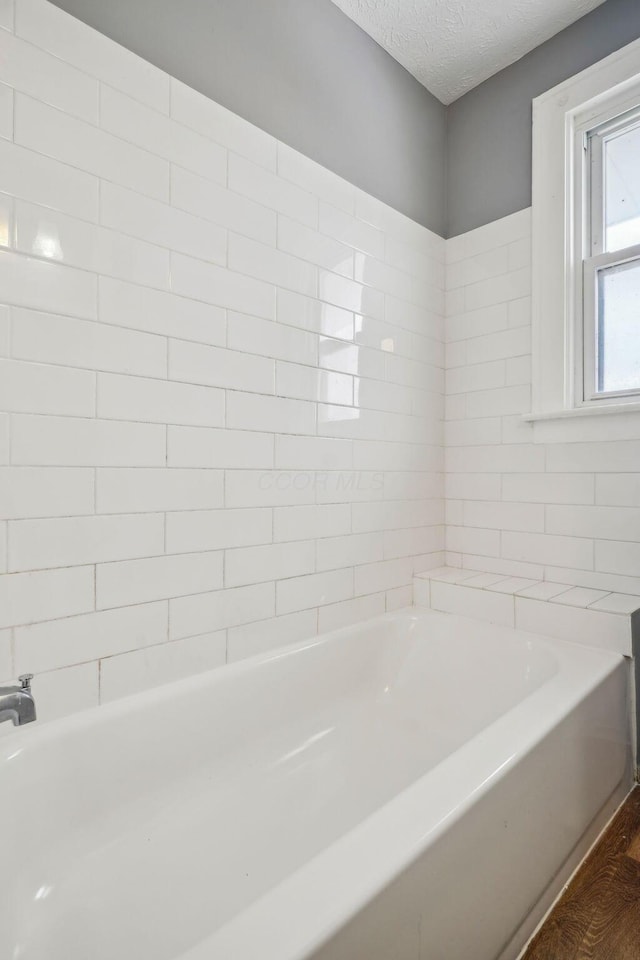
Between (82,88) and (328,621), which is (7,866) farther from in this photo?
(82,88)

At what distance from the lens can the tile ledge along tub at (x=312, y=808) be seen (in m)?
0.77

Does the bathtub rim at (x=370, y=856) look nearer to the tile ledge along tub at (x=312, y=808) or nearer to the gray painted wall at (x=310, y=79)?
the tile ledge along tub at (x=312, y=808)

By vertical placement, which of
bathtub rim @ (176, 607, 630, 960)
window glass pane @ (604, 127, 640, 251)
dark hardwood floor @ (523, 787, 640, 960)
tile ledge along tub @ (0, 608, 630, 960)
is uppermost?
window glass pane @ (604, 127, 640, 251)

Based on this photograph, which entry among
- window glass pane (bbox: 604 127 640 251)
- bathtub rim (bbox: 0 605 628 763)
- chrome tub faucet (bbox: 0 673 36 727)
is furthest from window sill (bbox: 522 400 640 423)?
chrome tub faucet (bbox: 0 673 36 727)

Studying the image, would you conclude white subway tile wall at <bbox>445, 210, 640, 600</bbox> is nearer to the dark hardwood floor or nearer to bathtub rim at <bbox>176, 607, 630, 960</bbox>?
the dark hardwood floor

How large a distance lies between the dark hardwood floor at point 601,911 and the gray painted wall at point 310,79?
2.35 meters

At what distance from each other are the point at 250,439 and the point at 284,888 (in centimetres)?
114

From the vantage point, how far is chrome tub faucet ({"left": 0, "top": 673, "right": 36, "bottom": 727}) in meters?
0.94

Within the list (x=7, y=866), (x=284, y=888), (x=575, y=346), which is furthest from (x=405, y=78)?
(x=7, y=866)

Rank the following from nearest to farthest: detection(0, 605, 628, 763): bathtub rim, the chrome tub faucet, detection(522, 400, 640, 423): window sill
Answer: the chrome tub faucet
detection(0, 605, 628, 763): bathtub rim
detection(522, 400, 640, 423): window sill

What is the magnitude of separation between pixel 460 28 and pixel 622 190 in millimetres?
898

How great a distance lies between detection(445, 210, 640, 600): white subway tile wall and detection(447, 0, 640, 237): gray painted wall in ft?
0.43

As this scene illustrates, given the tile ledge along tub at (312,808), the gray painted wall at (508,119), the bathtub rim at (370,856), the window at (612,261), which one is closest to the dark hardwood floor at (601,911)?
the tile ledge along tub at (312,808)

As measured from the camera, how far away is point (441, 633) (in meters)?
1.97
